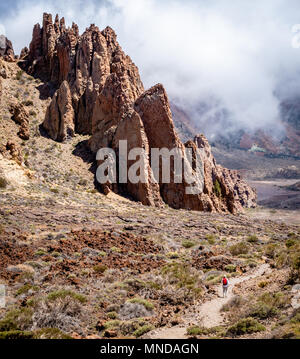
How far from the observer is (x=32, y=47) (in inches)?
2309

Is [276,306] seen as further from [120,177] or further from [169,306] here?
[120,177]

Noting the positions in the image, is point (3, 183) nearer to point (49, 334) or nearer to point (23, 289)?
point (23, 289)

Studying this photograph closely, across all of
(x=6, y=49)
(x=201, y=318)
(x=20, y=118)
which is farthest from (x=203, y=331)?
(x=6, y=49)

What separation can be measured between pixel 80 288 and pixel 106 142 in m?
28.9

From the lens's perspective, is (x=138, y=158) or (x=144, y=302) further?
(x=138, y=158)

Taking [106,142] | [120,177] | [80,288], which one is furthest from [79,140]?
[80,288]

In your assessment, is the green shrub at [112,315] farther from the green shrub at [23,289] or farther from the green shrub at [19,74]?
the green shrub at [19,74]

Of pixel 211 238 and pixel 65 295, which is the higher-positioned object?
pixel 65 295

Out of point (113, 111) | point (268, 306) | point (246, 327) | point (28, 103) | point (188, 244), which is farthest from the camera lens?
point (28, 103)

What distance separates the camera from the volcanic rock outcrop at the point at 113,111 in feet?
126

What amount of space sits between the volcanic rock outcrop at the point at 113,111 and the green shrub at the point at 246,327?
26.8 metres

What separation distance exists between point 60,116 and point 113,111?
27.3ft

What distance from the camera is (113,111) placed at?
42531 millimetres

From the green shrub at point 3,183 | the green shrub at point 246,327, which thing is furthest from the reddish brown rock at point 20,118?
the green shrub at point 246,327
